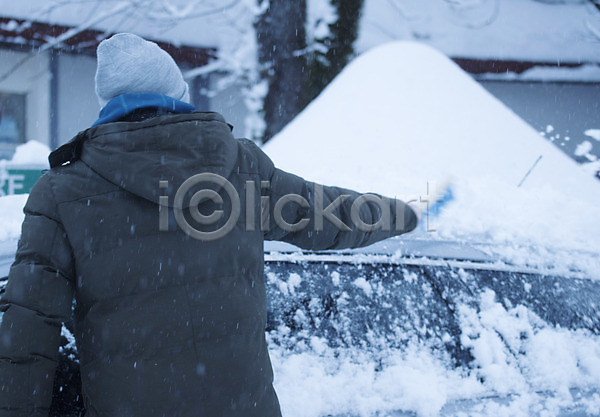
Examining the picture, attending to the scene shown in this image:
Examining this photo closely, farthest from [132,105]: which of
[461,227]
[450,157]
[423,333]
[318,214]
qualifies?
[450,157]

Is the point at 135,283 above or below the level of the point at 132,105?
below

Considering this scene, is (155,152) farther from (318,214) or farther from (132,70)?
(318,214)

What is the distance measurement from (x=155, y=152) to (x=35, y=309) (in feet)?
1.38

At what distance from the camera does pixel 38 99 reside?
841 centimetres

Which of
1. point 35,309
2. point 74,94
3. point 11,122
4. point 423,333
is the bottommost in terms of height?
point 423,333

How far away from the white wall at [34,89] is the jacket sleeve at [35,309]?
7994mm

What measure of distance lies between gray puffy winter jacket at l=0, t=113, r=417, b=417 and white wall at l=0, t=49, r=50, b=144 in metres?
8.01

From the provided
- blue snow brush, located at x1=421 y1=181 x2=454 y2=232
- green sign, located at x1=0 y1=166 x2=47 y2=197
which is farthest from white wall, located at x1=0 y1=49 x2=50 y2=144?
blue snow brush, located at x1=421 y1=181 x2=454 y2=232

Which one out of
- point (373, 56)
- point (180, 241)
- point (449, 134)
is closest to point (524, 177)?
point (449, 134)

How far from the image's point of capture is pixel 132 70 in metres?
1.34

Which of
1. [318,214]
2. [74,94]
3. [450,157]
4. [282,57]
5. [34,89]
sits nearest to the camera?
[318,214]

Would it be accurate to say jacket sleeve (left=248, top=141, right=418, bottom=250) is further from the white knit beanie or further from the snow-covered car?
the white knit beanie

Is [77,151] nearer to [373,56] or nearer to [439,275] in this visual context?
[439,275]

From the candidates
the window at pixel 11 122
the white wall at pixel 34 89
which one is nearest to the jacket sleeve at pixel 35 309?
the white wall at pixel 34 89
